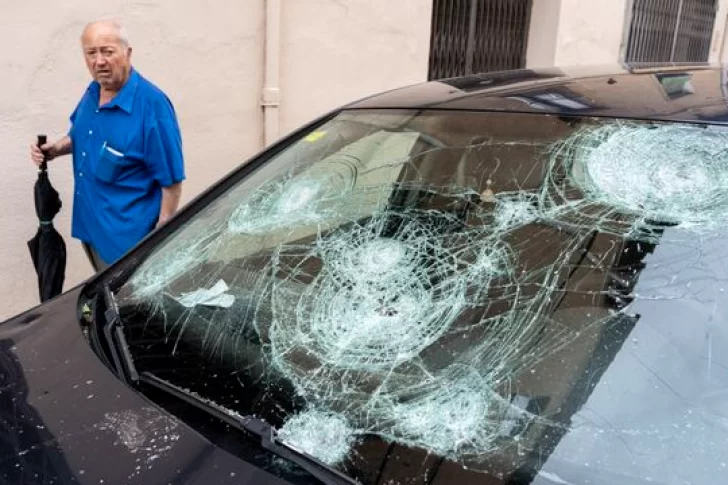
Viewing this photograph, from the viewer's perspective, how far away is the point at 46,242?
10.1 feet

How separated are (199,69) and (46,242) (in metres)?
1.54

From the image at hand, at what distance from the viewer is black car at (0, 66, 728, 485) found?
46.7 inches

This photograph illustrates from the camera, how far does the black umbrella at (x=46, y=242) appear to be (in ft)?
10.1

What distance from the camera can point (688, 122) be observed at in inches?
64.4

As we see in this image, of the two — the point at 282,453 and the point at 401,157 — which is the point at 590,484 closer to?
the point at 282,453

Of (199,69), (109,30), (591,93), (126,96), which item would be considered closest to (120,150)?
(126,96)

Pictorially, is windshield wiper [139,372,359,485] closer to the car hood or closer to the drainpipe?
the car hood

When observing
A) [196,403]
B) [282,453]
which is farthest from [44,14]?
[282,453]

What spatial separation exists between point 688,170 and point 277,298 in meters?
0.99

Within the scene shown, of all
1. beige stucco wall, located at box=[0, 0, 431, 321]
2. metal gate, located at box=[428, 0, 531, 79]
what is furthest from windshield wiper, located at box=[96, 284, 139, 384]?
metal gate, located at box=[428, 0, 531, 79]

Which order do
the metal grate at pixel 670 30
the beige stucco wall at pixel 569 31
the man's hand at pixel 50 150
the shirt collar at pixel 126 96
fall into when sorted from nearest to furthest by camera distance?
the shirt collar at pixel 126 96 < the man's hand at pixel 50 150 < the beige stucco wall at pixel 569 31 < the metal grate at pixel 670 30

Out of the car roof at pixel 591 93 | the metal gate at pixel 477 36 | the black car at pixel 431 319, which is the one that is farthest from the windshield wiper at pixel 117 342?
the metal gate at pixel 477 36

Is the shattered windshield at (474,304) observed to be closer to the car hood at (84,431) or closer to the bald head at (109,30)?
the car hood at (84,431)

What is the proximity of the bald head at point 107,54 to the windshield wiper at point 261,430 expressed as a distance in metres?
1.79
